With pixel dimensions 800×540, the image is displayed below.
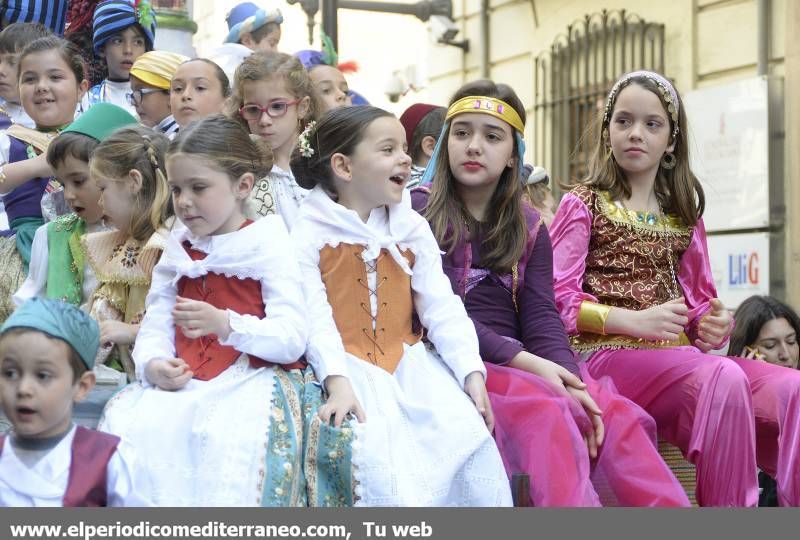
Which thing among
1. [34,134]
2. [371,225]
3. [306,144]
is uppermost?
[34,134]

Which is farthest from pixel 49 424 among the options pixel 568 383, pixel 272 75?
pixel 272 75

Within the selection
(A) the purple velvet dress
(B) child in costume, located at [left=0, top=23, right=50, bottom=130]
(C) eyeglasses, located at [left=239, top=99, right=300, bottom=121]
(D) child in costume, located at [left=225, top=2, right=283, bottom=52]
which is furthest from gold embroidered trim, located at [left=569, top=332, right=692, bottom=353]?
(D) child in costume, located at [left=225, top=2, right=283, bottom=52]

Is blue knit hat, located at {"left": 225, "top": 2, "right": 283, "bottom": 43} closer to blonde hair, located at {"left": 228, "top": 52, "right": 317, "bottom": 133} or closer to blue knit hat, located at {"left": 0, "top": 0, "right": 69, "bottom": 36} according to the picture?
blue knit hat, located at {"left": 0, "top": 0, "right": 69, "bottom": 36}

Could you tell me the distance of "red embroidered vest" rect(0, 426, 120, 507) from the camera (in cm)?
316

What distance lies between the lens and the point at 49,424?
3.14m

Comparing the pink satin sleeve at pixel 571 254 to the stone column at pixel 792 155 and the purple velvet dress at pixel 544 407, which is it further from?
the stone column at pixel 792 155

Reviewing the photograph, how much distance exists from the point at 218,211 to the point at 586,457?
132 cm

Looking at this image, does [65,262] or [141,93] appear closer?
[65,262]

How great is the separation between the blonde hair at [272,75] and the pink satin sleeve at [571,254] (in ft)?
3.47

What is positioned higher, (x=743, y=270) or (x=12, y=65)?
(x=12, y=65)

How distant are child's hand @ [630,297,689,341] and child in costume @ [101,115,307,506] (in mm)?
1295

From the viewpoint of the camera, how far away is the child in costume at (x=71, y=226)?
4332mm

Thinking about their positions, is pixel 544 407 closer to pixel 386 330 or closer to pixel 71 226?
pixel 386 330

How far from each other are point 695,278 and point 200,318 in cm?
208
